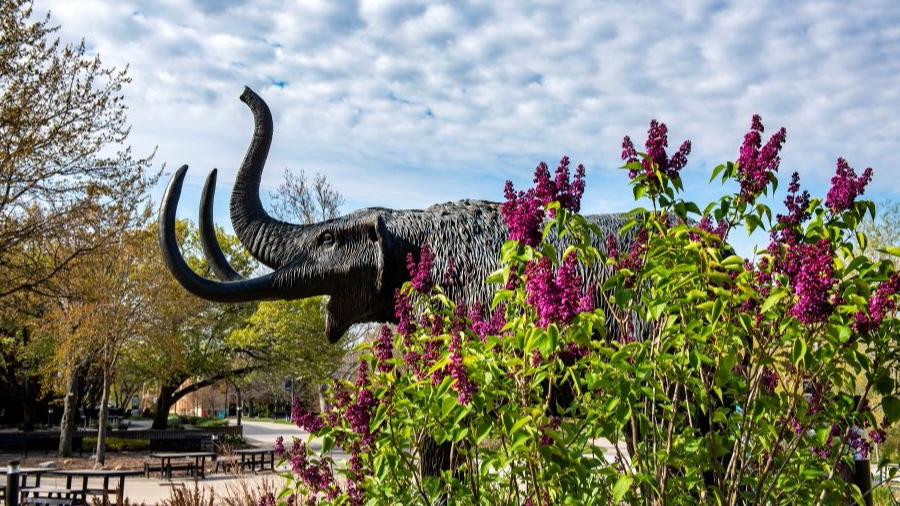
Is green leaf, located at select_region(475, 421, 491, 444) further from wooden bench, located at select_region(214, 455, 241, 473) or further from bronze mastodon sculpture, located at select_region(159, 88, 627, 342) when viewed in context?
wooden bench, located at select_region(214, 455, 241, 473)

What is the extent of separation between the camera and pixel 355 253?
5.12 m

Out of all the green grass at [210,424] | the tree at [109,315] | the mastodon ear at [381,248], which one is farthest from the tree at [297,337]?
the mastodon ear at [381,248]

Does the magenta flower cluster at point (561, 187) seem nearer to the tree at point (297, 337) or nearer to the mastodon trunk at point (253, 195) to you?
the mastodon trunk at point (253, 195)

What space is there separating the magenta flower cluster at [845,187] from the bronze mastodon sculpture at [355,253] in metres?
1.95

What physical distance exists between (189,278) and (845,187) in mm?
3774

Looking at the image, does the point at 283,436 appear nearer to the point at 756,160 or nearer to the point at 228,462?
the point at 228,462

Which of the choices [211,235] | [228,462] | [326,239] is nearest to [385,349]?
[326,239]

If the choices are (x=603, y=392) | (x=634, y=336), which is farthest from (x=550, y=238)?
(x=603, y=392)

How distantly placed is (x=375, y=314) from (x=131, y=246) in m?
14.0

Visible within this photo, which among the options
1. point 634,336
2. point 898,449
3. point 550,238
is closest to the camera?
point 634,336

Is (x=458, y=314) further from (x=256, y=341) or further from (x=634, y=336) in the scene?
(x=256, y=341)

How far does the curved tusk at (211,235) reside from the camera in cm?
522

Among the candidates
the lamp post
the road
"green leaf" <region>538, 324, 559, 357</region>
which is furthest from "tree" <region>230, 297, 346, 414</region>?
"green leaf" <region>538, 324, 559, 357</region>

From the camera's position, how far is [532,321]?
8.88 feet
